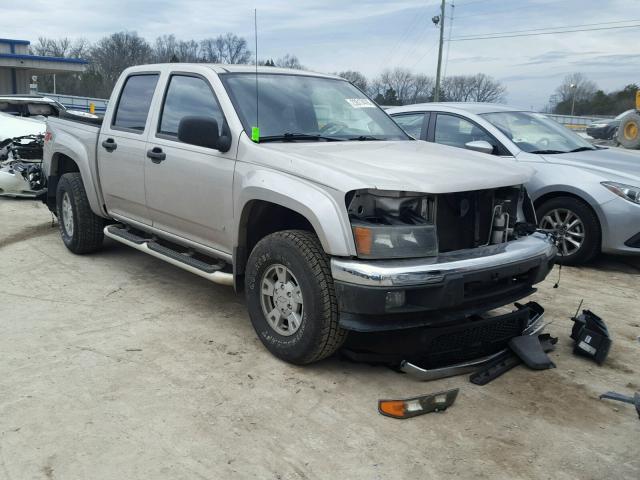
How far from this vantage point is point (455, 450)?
121 inches

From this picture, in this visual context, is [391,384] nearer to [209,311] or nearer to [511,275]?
[511,275]

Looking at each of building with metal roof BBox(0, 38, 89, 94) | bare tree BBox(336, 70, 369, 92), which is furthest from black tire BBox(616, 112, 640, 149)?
building with metal roof BBox(0, 38, 89, 94)

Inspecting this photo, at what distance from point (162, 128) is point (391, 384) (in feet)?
9.30

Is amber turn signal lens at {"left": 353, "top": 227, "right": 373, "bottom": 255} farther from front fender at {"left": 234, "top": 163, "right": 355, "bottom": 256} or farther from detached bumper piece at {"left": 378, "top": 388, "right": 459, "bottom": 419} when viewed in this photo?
detached bumper piece at {"left": 378, "top": 388, "right": 459, "bottom": 419}

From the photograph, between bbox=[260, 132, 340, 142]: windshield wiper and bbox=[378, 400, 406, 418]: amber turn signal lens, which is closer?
bbox=[378, 400, 406, 418]: amber turn signal lens

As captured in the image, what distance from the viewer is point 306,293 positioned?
363 cm

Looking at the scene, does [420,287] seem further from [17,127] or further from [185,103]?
[17,127]

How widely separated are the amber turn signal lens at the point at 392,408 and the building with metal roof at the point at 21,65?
140ft

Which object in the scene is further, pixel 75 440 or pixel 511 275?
pixel 511 275

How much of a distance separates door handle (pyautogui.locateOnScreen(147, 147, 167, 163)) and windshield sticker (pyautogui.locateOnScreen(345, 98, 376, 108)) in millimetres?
1583

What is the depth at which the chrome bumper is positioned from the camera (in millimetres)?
3312

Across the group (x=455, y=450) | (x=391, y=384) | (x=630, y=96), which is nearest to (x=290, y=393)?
(x=391, y=384)

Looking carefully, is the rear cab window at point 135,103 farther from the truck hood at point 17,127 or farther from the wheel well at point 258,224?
the truck hood at point 17,127

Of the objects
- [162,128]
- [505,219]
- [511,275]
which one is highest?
[162,128]
